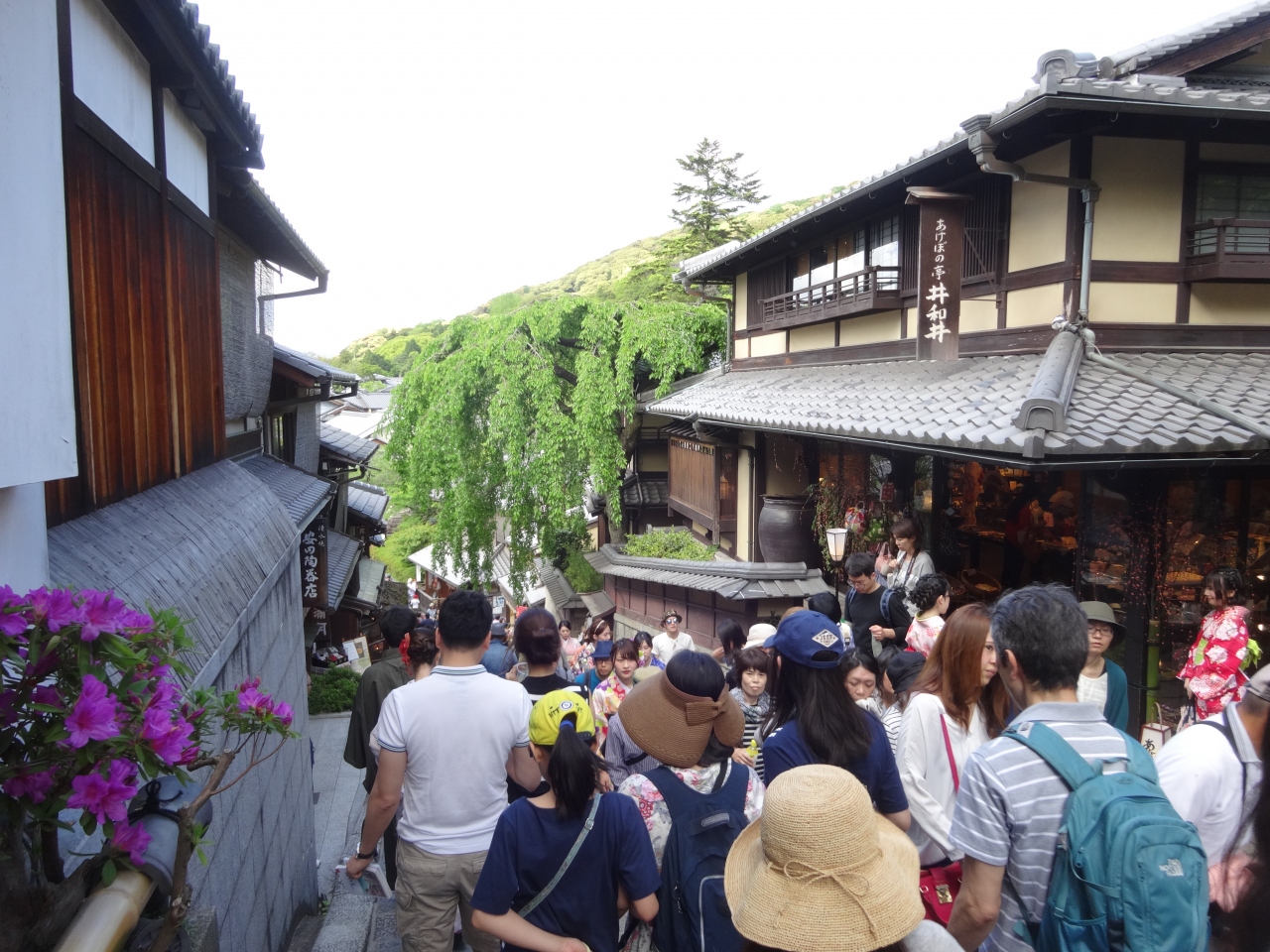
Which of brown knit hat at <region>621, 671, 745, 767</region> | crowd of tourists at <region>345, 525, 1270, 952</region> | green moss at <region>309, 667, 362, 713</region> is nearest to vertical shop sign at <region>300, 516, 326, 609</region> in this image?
green moss at <region>309, 667, 362, 713</region>

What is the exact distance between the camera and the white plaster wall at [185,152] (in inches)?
236

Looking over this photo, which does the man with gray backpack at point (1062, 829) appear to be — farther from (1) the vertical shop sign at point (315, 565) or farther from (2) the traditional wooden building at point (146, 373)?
(1) the vertical shop sign at point (315, 565)

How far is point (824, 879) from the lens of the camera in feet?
7.07

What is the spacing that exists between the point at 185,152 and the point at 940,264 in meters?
7.18

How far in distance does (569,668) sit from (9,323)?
621 centimetres

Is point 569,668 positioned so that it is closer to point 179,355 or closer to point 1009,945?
point 179,355

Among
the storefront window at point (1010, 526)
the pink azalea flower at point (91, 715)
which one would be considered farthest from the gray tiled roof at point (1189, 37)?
the pink azalea flower at point (91, 715)

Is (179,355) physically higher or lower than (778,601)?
higher

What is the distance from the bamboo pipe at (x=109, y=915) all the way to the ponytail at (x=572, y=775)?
3.89 feet

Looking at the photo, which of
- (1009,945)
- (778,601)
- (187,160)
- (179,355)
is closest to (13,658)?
(1009,945)

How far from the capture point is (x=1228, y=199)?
7.83 m

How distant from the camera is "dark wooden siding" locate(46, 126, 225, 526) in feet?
13.1

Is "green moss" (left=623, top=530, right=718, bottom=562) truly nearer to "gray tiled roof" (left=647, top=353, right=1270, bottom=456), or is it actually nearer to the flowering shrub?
"gray tiled roof" (left=647, top=353, right=1270, bottom=456)

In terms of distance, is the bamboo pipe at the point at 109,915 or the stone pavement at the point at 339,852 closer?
the bamboo pipe at the point at 109,915
